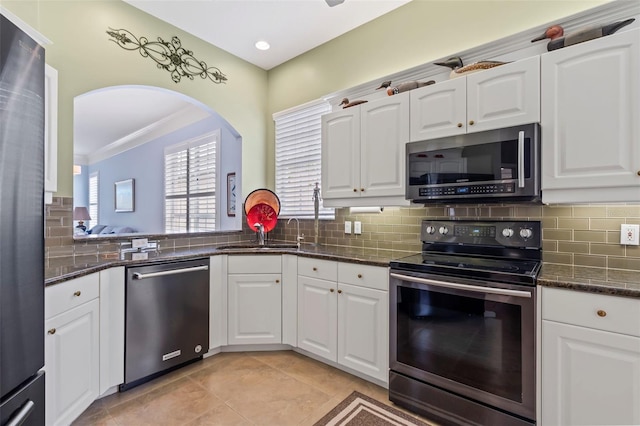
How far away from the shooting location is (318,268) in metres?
2.43

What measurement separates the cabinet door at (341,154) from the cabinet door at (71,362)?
6.01 ft

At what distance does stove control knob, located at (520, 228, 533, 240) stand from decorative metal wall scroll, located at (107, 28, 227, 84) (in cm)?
306

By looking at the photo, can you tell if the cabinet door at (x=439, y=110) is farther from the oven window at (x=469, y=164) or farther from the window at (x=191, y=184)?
the window at (x=191, y=184)

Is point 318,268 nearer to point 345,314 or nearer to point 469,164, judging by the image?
point 345,314

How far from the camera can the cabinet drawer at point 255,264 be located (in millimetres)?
2627

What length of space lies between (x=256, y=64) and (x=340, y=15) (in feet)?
4.09

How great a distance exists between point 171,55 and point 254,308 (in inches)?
95.6

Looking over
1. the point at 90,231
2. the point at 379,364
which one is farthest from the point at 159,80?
the point at 90,231

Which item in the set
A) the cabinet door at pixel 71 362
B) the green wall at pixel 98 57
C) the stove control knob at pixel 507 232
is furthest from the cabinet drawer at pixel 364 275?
the green wall at pixel 98 57

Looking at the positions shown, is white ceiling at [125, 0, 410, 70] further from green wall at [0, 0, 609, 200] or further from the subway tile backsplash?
the subway tile backsplash

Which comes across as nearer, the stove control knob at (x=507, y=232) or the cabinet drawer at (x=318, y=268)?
the stove control knob at (x=507, y=232)

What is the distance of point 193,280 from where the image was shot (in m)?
2.40

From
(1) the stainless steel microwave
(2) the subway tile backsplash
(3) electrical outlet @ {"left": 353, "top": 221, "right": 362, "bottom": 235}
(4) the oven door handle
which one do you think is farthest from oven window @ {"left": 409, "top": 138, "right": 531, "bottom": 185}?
(3) electrical outlet @ {"left": 353, "top": 221, "right": 362, "bottom": 235}

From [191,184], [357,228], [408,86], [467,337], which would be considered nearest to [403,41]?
[408,86]
